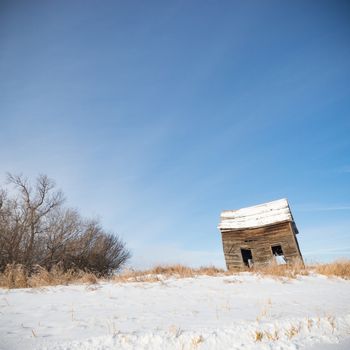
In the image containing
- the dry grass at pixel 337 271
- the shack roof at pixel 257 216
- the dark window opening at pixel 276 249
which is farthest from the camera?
the shack roof at pixel 257 216

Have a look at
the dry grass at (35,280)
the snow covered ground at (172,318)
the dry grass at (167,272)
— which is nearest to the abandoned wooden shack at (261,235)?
the dry grass at (167,272)

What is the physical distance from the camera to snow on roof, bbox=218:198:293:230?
17.5 metres

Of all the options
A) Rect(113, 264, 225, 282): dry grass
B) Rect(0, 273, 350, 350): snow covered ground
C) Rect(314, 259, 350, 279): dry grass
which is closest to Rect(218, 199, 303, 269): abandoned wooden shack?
Rect(314, 259, 350, 279): dry grass

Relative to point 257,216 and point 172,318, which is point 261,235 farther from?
point 172,318

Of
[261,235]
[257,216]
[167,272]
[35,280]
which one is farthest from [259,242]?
[35,280]

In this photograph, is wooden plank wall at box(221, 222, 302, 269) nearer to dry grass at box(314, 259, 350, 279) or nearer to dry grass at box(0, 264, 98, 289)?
dry grass at box(314, 259, 350, 279)

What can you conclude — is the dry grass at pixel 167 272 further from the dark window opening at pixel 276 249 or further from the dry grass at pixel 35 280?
the dark window opening at pixel 276 249

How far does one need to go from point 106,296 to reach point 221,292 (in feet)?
8.07

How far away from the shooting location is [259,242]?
17.4m

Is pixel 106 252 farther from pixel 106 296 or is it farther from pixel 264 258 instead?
pixel 106 296

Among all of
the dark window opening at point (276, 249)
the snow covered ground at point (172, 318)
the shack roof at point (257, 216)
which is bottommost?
the snow covered ground at point (172, 318)

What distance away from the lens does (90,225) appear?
68.1 feet

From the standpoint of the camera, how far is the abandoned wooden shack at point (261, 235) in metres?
16.6

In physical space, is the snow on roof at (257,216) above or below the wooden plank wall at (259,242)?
above
